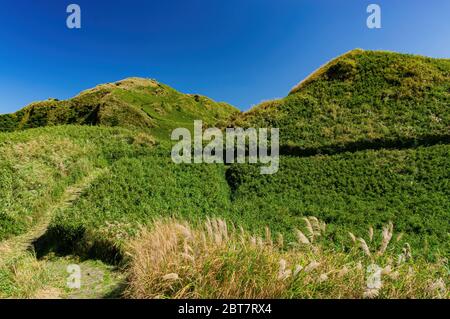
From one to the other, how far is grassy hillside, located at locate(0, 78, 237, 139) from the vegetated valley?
19511mm

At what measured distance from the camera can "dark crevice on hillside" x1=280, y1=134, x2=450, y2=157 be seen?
25.8m

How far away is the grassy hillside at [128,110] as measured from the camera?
50.6 metres

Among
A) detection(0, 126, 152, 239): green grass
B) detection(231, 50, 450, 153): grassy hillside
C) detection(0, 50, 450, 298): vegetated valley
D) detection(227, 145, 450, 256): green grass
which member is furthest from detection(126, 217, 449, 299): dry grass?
detection(231, 50, 450, 153): grassy hillside

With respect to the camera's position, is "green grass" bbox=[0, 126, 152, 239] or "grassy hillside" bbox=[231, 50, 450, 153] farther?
"grassy hillside" bbox=[231, 50, 450, 153]

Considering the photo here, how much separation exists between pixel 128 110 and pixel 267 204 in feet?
120

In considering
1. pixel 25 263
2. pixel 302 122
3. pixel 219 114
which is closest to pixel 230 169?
pixel 302 122

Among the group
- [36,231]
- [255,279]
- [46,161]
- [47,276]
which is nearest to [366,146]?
[46,161]

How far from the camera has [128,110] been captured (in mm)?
51625

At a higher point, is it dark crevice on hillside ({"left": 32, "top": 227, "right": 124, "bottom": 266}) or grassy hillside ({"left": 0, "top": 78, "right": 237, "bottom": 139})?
grassy hillside ({"left": 0, "top": 78, "right": 237, "bottom": 139})

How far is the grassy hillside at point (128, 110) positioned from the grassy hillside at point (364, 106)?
1878 centimetres

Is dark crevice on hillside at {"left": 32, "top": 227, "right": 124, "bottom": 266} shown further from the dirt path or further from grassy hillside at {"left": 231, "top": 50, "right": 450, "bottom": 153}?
grassy hillside at {"left": 231, "top": 50, "right": 450, "bottom": 153}

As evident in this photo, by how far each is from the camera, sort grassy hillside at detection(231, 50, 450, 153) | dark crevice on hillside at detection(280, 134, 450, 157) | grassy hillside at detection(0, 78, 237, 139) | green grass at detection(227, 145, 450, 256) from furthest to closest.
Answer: grassy hillside at detection(0, 78, 237, 139) → grassy hillside at detection(231, 50, 450, 153) → dark crevice on hillside at detection(280, 134, 450, 157) → green grass at detection(227, 145, 450, 256)

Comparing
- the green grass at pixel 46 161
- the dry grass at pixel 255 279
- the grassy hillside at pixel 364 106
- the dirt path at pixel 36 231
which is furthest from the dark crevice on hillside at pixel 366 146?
the dry grass at pixel 255 279

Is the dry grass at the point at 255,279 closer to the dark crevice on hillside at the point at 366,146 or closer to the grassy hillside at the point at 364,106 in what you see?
the dark crevice on hillside at the point at 366,146
